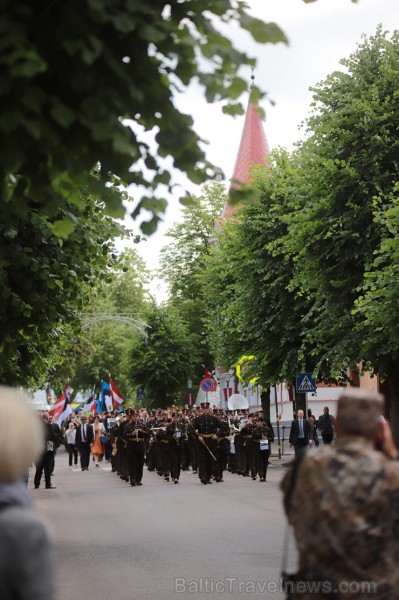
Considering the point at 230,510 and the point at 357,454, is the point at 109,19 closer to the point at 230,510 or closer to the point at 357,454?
the point at 357,454

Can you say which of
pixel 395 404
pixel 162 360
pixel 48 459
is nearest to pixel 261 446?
pixel 395 404

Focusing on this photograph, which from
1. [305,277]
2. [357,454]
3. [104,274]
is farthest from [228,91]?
[305,277]

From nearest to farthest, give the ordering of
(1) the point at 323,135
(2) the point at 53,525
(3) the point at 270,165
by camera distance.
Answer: (2) the point at 53,525 → (1) the point at 323,135 → (3) the point at 270,165

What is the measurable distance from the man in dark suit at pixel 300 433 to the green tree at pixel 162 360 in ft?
121

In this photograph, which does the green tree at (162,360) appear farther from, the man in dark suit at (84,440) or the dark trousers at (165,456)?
the dark trousers at (165,456)

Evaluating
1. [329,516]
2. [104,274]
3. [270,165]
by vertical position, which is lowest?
[329,516]

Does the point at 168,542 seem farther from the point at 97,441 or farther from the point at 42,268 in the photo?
the point at 97,441

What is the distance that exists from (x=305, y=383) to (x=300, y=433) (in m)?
3.97

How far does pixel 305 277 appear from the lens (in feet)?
118

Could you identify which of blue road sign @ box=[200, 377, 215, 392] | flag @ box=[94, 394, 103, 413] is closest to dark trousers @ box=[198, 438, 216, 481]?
blue road sign @ box=[200, 377, 215, 392]

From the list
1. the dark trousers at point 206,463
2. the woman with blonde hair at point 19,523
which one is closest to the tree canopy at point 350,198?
the dark trousers at point 206,463

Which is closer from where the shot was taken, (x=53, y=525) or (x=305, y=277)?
(x=53, y=525)

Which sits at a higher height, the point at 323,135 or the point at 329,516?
the point at 323,135

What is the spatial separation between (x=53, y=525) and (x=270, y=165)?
1205 inches
